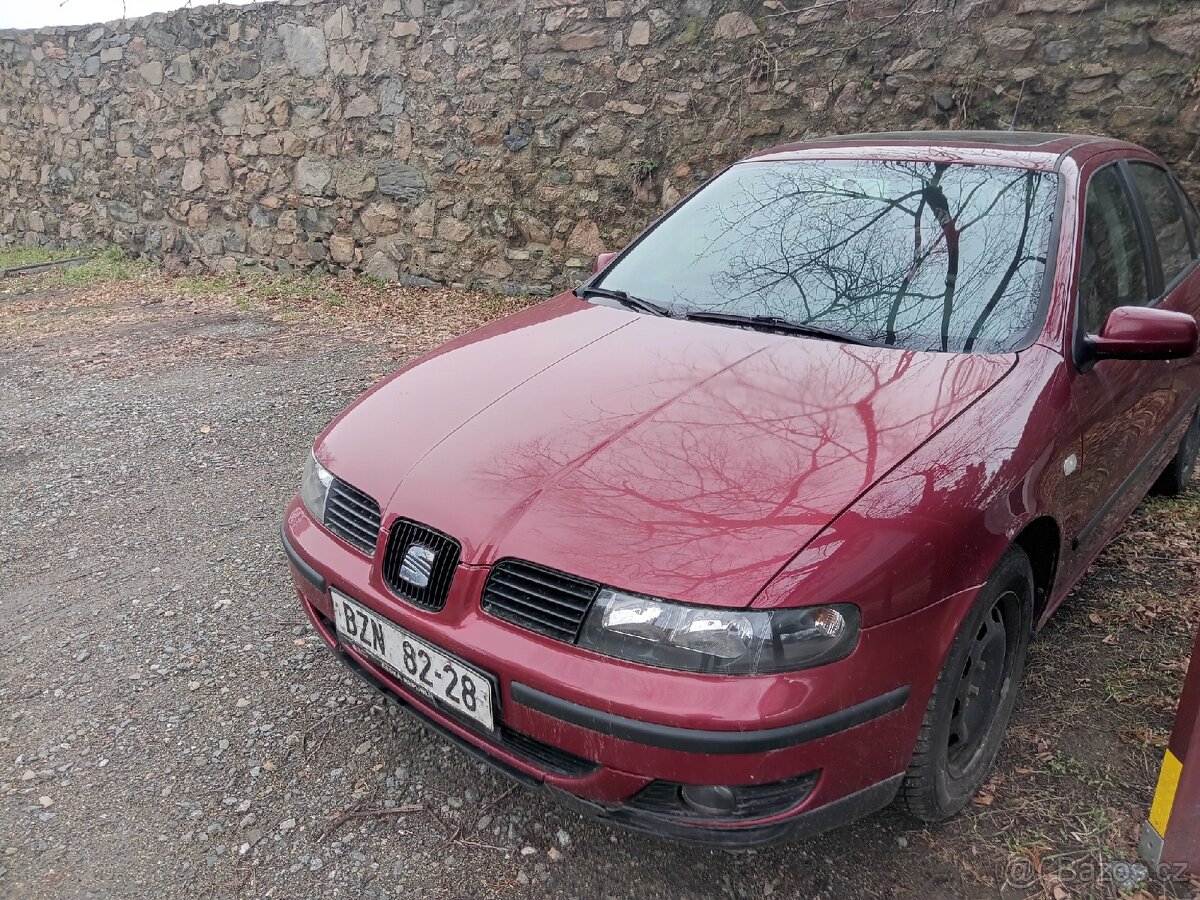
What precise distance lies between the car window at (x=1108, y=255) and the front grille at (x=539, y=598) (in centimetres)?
160

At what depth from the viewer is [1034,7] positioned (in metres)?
5.47

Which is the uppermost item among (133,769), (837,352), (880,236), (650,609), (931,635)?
(880,236)

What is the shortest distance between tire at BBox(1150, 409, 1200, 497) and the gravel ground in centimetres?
115

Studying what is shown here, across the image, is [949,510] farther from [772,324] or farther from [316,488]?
[316,488]

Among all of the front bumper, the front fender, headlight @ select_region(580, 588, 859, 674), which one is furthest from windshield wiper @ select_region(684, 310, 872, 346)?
headlight @ select_region(580, 588, 859, 674)

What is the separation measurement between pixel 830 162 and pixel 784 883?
2218mm

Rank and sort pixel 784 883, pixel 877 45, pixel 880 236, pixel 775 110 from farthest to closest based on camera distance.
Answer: pixel 775 110
pixel 877 45
pixel 880 236
pixel 784 883

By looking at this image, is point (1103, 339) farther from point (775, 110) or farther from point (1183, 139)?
point (775, 110)

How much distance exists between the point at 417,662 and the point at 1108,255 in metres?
2.31

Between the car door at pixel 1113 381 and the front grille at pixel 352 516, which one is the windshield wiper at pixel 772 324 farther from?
the front grille at pixel 352 516

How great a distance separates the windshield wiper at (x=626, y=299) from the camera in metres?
2.69

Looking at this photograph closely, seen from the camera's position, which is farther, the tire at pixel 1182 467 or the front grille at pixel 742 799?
the tire at pixel 1182 467

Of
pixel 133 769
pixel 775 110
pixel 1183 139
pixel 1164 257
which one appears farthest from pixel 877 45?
pixel 133 769

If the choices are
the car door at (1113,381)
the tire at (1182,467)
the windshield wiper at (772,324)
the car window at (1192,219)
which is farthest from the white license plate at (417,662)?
the car window at (1192,219)
